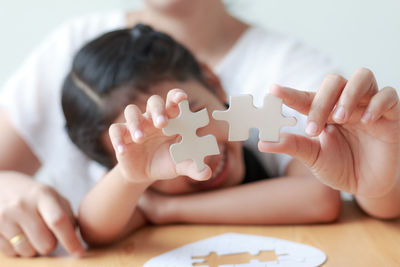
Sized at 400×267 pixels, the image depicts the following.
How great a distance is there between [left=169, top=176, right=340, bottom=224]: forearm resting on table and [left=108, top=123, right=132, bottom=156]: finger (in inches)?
12.8

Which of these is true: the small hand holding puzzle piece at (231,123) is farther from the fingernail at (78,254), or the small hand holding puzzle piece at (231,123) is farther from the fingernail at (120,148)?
the fingernail at (78,254)

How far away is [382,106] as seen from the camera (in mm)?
588

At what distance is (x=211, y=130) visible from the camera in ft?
2.96

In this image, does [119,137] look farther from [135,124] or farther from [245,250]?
[245,250]

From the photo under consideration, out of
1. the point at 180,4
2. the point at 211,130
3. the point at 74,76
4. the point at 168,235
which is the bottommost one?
the point at 168,235

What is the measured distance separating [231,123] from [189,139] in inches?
2.3

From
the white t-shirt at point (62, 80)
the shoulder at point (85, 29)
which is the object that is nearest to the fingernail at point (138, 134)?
the white t-shirt at point (62, 80)

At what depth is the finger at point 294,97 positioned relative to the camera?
0.58m

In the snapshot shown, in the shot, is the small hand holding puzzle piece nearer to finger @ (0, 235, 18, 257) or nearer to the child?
the child

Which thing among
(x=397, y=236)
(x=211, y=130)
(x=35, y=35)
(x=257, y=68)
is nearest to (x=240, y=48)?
(x=257, y=68)

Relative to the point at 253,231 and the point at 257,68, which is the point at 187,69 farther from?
the point at 253,231

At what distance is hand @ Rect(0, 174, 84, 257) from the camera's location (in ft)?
2.67

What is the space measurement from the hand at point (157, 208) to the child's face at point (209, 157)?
0.03 meters

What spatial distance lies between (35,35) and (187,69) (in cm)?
118
